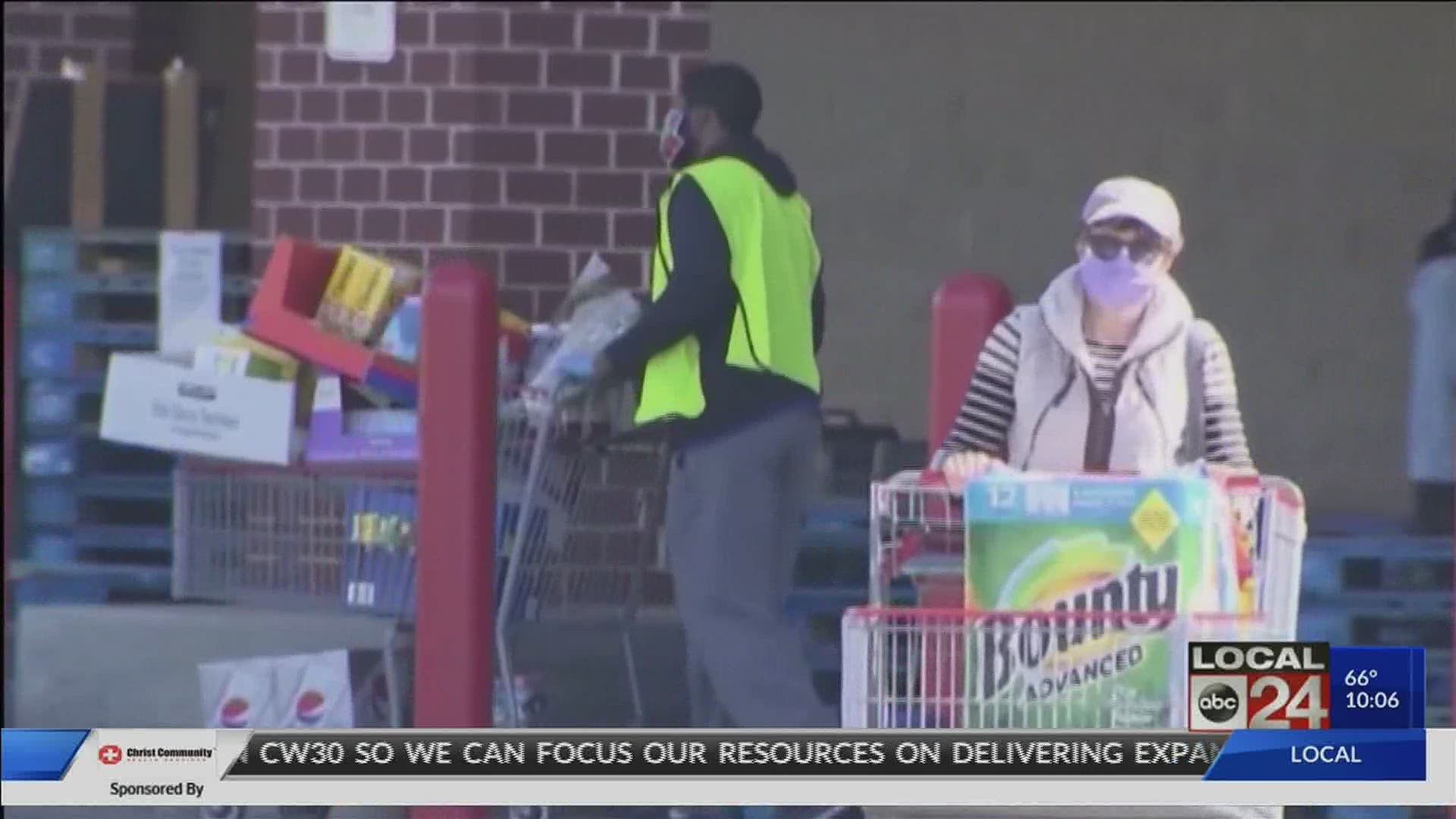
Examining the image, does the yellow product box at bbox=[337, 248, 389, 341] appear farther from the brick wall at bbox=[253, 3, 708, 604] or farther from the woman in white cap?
the woman in white cap

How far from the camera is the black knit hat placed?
7.81m

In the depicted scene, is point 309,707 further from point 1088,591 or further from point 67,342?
point 1088,591

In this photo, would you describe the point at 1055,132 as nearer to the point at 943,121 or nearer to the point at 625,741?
the point at 943,121

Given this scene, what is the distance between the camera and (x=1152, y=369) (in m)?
6.60

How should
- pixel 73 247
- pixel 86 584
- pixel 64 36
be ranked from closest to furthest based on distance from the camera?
pixel 86 584, pixel 73 247, pixel 64 36

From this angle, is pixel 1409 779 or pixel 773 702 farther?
pixel 773 702

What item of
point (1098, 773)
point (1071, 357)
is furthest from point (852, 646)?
point (1071, 357)

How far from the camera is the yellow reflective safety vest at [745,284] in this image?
7.71 m

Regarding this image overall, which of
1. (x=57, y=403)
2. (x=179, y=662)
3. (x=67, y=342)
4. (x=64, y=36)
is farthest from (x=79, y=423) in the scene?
(x=64, y=36)

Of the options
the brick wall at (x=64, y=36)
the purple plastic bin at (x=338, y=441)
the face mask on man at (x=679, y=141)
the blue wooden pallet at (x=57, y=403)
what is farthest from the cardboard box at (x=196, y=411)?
the brick wall at (x=64, y=36)

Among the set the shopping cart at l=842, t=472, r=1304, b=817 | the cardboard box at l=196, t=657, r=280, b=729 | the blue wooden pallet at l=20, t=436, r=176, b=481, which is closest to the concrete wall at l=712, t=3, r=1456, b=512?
the blue wooden pallet at l=20, t=436, r=176, b=481

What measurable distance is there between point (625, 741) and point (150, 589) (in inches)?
102

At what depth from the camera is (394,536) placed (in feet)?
25.4

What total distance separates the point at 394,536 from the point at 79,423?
203cm
